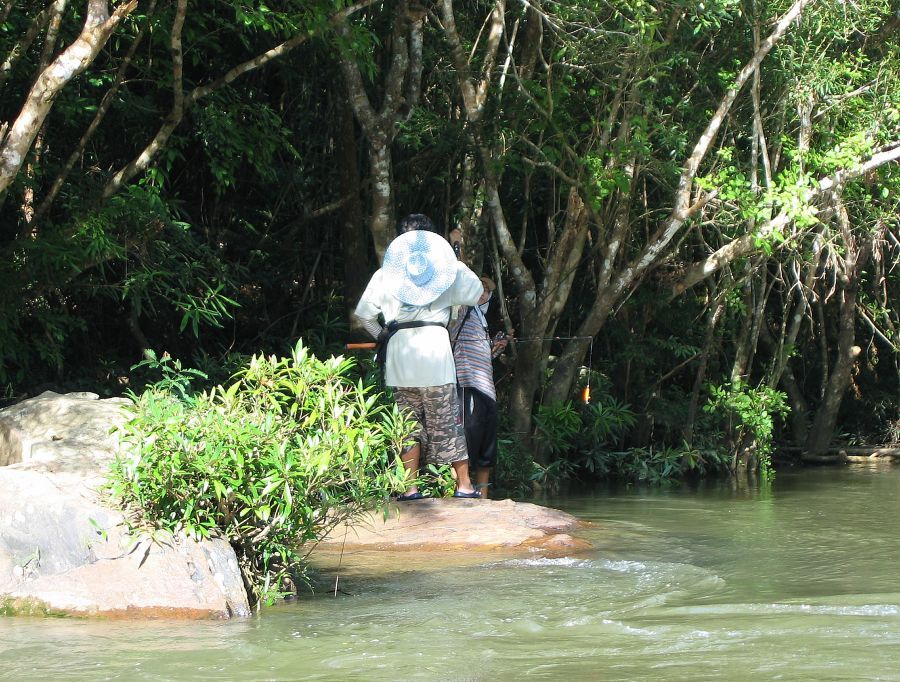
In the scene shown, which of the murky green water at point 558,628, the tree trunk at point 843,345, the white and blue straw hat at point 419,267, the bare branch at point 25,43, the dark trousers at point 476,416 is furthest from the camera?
the tree trunk at point 843,345

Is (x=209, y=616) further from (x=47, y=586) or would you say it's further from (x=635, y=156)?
(x=635, y=156)

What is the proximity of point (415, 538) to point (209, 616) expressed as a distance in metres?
1.95

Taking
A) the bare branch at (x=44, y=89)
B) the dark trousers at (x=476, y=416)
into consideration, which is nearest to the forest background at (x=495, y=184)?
the bare branch at (x=44, y=89)

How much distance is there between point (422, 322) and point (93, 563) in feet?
8.15

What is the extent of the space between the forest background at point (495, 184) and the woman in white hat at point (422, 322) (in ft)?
6.07

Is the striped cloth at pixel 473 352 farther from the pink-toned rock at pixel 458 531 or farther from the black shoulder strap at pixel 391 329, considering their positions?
the pink-toned rock at pixel 458 531

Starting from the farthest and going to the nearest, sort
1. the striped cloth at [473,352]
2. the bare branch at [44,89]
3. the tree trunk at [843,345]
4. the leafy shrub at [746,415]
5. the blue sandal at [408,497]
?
1. the tree trunk at [843,345]
2. the leafy shrub at [746,415]
3. the striped cloth at [473,352]
4. the blue sandal at [408,497]
5. the bare branch at [44,89]

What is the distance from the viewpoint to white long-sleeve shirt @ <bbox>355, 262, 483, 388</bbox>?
6.41 meters

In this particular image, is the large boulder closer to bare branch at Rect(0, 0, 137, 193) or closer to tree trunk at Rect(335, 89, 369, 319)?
bare branch at Rect(0, 0, 137, 193)

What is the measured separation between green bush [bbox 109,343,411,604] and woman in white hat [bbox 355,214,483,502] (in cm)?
142

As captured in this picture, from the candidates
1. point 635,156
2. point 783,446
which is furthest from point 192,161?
point 783,446

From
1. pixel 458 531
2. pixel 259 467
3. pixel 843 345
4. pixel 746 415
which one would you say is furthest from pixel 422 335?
pixel 843 345

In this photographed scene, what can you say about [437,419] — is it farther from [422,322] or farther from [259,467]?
[259,467]

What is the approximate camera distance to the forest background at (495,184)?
25.8ft
